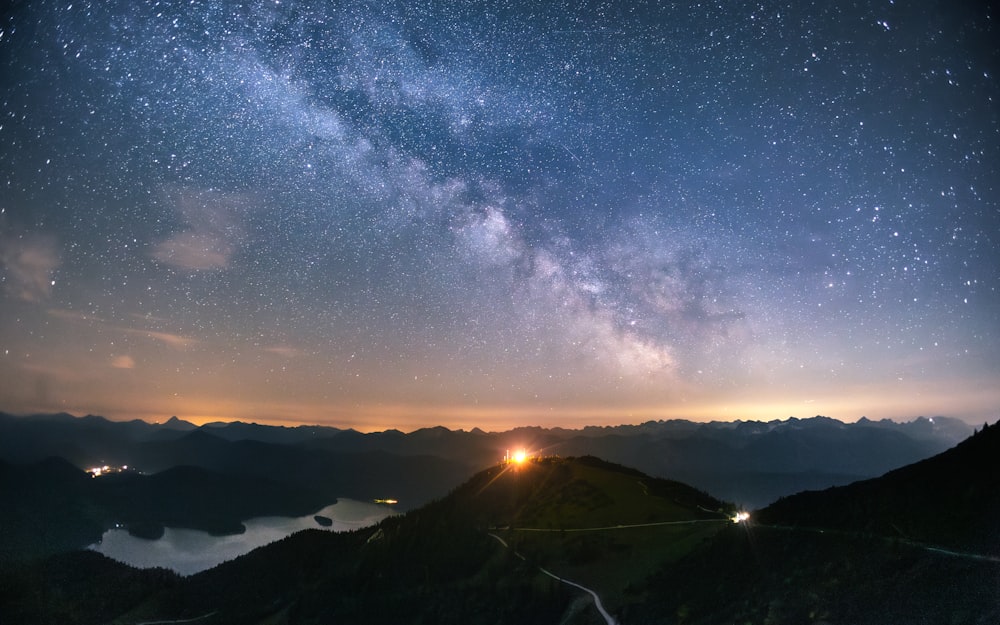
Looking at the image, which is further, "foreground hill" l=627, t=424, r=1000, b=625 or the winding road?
the winding road

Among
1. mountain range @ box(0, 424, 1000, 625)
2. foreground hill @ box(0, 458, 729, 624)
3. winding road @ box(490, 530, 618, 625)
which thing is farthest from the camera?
foreground hill @ box(0, 458, 729, 624)

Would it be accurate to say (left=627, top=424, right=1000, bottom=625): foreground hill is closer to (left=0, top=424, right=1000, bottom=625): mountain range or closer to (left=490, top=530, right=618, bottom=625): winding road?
(left=0, top=424, right=1000, bottom=625): mountain range

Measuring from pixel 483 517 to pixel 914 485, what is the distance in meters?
64.0

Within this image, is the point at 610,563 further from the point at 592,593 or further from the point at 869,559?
the point at 869,559

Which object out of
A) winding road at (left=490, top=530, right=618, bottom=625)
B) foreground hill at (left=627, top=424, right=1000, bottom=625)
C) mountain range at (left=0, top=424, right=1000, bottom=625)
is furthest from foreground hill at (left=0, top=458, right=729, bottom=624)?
foreground hill at (left=627, top=424, right=1000, bottom=625)

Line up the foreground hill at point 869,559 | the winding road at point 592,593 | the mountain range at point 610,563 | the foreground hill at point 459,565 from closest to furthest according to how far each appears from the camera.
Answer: the foreground hill at point 869,559
the mountain range at point 610,563
the winding road at point 592,593
the foreground hill at point 459,565

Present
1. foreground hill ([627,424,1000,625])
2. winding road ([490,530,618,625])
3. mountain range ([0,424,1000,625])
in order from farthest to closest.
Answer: winding road ([490,530,618,625]), mountain range ([0,424,1000,625]), foreground hill ([627,424,1000,625])

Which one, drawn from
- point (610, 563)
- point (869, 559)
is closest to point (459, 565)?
point (610, 563)

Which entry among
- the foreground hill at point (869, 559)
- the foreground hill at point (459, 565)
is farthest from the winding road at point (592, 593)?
the foreground hill at point (869, 559)

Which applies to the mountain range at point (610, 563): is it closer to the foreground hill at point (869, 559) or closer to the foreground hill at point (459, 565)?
the foreground hill at point (869, 559)

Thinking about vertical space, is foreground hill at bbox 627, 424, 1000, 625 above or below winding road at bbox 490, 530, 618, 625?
above

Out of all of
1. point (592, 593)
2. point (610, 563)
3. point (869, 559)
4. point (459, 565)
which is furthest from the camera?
point (459, 565)

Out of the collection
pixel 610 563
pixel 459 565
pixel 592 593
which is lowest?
pixel 459 565

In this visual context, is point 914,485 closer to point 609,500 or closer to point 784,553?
point 784,553
